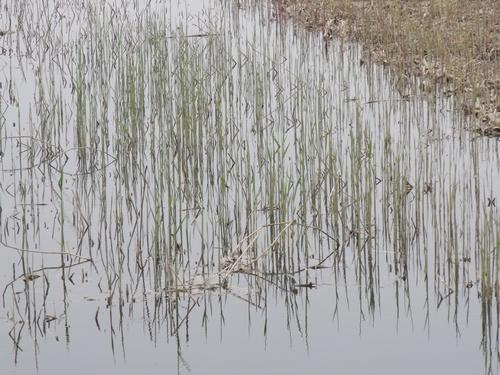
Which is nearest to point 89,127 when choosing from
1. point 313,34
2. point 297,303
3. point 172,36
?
point 172,36

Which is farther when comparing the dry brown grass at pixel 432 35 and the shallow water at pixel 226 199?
the dry brown grass at pixel 432 35

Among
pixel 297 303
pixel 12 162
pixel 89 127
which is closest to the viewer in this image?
pixel 297 303

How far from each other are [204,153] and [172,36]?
76.5 inches

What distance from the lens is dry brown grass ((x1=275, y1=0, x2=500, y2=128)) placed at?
6.02 meters

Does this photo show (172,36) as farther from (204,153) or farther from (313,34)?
(204,153)

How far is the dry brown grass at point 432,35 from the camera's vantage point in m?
6.02

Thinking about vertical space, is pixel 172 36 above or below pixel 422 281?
above

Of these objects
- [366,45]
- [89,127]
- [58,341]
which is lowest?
[58,341]

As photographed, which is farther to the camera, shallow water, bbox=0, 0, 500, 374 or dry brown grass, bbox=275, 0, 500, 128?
dry brown grass, bbox=275, 0, 500, 128

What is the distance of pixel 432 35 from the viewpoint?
22.6ft

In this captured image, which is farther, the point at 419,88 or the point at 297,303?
the point at 419,88

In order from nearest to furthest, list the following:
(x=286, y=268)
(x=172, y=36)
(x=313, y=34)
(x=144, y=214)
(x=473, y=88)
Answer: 1. (x=286, y=268)
2. (x=144, y=214)
3. (x=473, y=88)
4. (x=172, y=36)
5. (x=313, y=34)

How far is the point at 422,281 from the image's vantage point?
11.9 ft

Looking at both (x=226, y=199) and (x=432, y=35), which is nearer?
(x=226, y=199)
